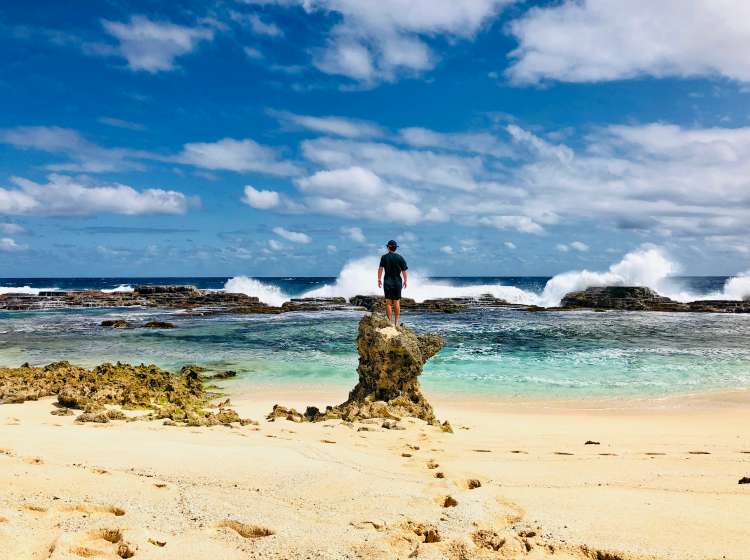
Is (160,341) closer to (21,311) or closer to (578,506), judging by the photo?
(578,506)

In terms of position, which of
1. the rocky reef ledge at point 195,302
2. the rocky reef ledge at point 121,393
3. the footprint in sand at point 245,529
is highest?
the rocky reef ledge at point 195,302

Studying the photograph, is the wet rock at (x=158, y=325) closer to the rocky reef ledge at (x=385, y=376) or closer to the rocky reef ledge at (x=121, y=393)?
the rocky reef ledge at (x=121, y=393)

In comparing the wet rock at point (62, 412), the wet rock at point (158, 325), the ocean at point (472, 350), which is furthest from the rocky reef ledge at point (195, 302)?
the wet rock at point (62, 412)

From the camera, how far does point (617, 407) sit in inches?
443

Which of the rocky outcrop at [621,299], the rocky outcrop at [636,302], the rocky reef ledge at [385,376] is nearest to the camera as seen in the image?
the rocky reef ledge at [385,376]

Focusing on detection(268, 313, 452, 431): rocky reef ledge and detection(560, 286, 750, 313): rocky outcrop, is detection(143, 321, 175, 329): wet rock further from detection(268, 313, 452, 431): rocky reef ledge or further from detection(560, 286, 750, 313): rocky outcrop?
detection(560, 286, 750, 313): rocky outcrop

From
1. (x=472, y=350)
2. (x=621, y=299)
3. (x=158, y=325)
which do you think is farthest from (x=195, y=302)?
(x=621, y=299)

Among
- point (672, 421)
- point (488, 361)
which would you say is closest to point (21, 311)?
point (488, 361)

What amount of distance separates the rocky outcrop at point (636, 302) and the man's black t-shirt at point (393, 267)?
38973mm

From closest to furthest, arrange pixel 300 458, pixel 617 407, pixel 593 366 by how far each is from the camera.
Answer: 1. pixel 300 458
2. pixel 617 407
3. pixel 593 366

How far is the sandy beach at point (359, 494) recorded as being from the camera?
3.48 m

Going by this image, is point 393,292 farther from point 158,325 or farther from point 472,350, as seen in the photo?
point 158,325

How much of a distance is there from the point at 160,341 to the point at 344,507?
73.2ft

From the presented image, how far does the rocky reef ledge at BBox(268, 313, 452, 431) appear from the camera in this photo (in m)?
8.95
